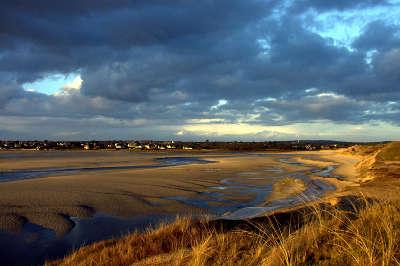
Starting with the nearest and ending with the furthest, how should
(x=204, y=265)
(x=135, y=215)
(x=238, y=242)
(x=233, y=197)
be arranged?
1. (x=204, y=265)
2. (x=238, y=242)
3. (x=135, y=215)
4. (x=233, y=197)

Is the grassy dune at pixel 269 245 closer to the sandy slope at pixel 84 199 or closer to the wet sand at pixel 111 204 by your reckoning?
the wet sand at pixel 111 204

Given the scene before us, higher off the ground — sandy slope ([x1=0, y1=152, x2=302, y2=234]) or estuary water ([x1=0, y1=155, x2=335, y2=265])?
sandy slope ([x1=0, y1=152, x2=302, y2=234])

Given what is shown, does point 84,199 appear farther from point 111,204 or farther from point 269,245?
point 269,245

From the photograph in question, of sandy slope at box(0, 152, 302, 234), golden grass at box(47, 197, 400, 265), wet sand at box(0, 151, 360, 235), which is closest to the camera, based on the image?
golden grass at box(47, 197, 400, 265)

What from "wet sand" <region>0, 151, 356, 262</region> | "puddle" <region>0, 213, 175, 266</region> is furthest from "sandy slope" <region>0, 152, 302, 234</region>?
"puddle" <region>0, 213, 175, 266</region>

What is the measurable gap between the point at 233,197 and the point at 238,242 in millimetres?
12946

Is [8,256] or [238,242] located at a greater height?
[238,242]

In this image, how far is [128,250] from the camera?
29.8 feet

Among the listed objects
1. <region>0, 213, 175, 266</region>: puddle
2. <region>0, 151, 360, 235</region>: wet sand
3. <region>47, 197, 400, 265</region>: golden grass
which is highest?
<region>47, 197, 400, 265</region>: golden grass

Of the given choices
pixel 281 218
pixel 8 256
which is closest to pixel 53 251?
pixel 8 256

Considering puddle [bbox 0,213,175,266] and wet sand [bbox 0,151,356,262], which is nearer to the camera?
puddle [bbox 0,213,175,266]

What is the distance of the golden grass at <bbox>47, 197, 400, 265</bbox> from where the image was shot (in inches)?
240

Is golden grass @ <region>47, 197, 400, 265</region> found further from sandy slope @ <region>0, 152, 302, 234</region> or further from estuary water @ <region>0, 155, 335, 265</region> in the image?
sandy slope @ <region>0, 152, 302, 234</region>

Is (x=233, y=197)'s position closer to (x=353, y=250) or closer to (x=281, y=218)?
(x=281, y=218)
